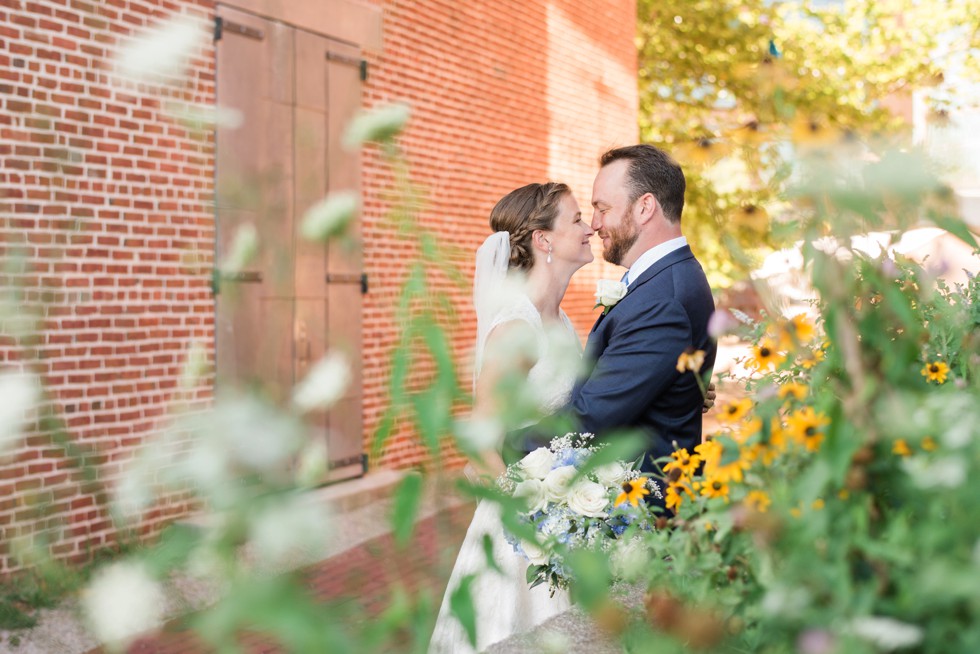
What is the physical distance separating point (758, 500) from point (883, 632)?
0.37 m

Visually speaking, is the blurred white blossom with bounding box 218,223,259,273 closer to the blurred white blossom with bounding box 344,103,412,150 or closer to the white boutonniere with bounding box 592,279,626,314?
the blurred white blossom with bounding box 344,103,412,150

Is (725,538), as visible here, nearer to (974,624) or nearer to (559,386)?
(974,624)

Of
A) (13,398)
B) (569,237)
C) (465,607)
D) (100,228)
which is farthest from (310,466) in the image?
(100,228)

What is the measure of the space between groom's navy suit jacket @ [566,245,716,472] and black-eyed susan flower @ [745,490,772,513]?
1.72 m

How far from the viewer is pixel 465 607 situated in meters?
0.90

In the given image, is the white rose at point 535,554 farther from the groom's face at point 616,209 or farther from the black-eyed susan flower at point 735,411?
the groom's face at point 616,209

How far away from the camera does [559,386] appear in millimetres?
3760

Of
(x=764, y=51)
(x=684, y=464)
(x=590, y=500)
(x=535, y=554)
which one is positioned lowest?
(x=535, y=554)

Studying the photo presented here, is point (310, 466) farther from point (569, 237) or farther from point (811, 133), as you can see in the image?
point (569, 237)

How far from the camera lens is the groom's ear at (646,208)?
11.8 feet

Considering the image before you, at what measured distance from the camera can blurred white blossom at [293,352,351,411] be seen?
36.6 inches

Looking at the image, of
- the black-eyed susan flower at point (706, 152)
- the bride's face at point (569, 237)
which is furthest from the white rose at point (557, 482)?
the bride's face at point (569, 237)

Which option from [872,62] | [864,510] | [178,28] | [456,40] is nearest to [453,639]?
[864,510]

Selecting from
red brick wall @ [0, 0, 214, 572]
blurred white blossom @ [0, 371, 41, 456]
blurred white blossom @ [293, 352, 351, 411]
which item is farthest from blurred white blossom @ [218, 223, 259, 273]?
red brick wall @ [0, 0, 214, 572]
